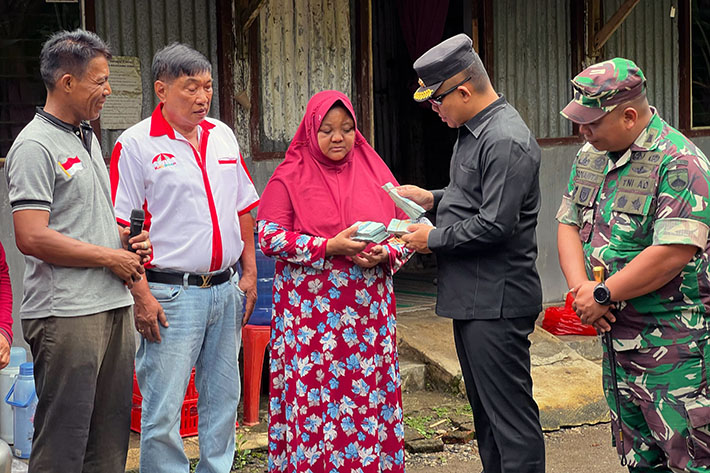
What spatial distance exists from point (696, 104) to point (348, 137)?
630cm

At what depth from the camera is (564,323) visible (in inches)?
298

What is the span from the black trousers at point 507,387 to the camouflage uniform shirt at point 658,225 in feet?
1.79

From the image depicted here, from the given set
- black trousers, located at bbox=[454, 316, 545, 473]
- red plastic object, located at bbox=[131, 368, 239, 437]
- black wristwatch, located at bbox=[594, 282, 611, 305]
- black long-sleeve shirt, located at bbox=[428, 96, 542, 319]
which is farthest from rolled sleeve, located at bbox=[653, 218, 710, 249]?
red plastic object, located at bbox=[131, 368, 239, 437]

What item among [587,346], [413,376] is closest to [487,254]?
[413,376]

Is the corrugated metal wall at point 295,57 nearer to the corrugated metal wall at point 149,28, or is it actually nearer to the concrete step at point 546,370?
the corrugated metal wall at point 149,28

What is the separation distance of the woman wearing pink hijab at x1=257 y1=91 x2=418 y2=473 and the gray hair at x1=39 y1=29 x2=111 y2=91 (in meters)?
1.09

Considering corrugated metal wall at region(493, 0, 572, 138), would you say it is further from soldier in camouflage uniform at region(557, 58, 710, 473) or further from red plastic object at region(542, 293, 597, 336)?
soldier in camouflage uniform at region(557, 58, 710, 473)

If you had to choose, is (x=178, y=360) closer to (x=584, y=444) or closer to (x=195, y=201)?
(x=195, y=201)

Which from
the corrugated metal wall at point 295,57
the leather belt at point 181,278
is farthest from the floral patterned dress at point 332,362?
the corrugated metal wall at point 295,57

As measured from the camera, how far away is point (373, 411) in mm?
4309

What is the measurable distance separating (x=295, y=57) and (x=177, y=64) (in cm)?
294

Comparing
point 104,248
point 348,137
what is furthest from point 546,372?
point 104,248

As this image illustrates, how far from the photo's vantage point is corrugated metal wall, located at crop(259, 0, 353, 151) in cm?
690

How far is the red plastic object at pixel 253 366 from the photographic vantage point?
19.2 ft
